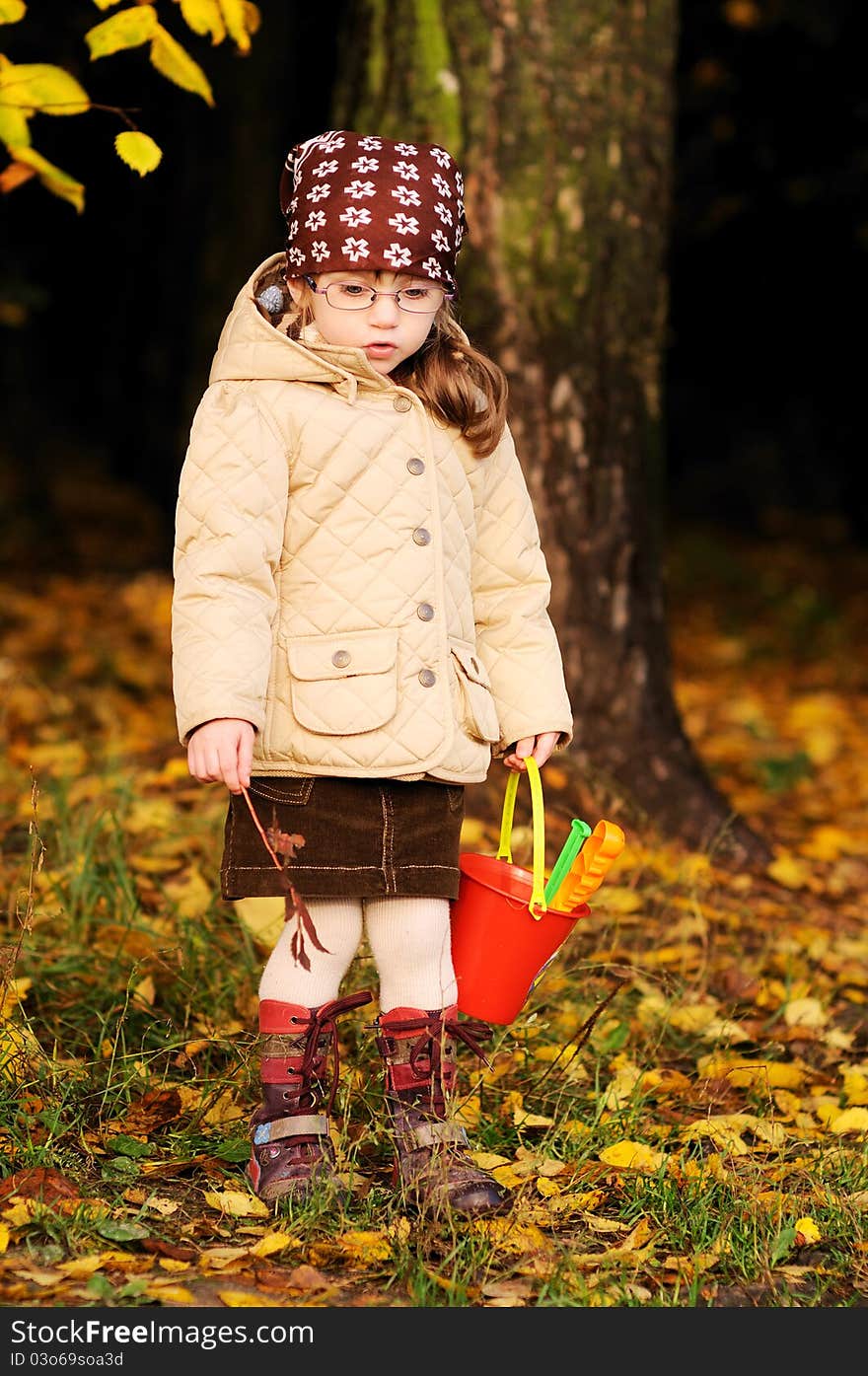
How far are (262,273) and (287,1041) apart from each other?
1.30 metres

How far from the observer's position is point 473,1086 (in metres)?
3.11

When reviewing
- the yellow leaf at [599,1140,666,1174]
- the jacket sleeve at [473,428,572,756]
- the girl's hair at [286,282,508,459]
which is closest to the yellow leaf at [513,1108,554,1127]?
the yellow leaf at [599,1140,666,1174]

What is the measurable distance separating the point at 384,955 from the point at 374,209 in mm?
1227

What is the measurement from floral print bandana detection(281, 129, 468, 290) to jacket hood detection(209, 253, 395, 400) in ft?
0.41

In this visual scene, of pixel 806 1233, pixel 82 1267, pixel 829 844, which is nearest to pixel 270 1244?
pixel 82 1267

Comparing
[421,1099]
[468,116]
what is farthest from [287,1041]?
[468,116]

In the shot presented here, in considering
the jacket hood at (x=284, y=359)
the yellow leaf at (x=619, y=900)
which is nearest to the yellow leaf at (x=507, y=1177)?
the yellow leaf at (x=619, y=900)

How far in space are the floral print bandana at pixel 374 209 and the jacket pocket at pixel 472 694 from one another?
0.62 metres

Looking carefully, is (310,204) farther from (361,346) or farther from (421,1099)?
(421,1099)

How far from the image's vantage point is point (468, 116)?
4.17m

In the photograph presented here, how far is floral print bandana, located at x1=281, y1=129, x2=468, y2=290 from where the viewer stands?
263 cm

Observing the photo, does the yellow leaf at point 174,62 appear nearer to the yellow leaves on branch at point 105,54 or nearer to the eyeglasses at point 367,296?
the yellow leaves on branch at point 105,54

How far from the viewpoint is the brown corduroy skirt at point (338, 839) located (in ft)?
8.86
